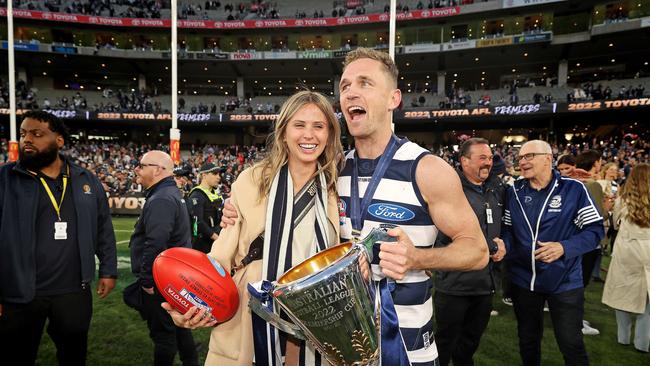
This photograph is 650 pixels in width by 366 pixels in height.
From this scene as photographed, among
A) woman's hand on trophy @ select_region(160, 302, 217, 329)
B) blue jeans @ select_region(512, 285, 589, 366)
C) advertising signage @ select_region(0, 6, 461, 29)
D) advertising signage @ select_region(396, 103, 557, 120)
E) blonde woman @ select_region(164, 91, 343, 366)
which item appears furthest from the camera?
advertising signage @ select_region(0, 6, 461, 29)

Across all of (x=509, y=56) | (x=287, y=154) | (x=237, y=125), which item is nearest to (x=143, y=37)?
(x=237, y=125)

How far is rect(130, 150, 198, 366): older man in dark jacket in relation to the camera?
3.15 m

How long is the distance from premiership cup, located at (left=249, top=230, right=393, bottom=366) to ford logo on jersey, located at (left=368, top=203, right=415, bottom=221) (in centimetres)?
40

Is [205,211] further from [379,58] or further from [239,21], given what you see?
[239,21]

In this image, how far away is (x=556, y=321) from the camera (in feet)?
9.41

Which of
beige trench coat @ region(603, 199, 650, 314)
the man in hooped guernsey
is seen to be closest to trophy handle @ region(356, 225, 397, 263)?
the man in hooped guernsey

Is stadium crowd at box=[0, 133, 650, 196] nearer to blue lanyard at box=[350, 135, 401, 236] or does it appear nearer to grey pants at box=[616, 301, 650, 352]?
grey pants at box=[616, 301, 650, 352]

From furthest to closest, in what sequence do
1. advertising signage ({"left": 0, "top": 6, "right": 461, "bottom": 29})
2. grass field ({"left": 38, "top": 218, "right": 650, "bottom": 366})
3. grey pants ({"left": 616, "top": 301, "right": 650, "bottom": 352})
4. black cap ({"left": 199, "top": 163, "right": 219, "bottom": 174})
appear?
advertising signage ({"left": 0, "top": 6, "right": 461, "bottom": 29}) → black cap ({"left": 199, "top": 163, "right": 219, "bottom": 174}) → grey pants ({"left": 616, "top": 301, "right": 650, "bottom": 352}) → grass field ({"left": 38, "top": 218, "right": 650, "bottom": 366})

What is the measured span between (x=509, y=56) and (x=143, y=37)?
107 feet

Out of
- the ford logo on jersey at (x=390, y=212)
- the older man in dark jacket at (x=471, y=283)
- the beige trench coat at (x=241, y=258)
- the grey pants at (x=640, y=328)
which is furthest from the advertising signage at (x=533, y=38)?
the beige trench coat at (x=241, y=258)

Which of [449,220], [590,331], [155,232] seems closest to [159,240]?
[155,232]

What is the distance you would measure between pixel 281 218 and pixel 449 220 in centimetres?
79

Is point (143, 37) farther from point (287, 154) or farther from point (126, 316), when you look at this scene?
point (287, 154)

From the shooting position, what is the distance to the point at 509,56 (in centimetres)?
2995
